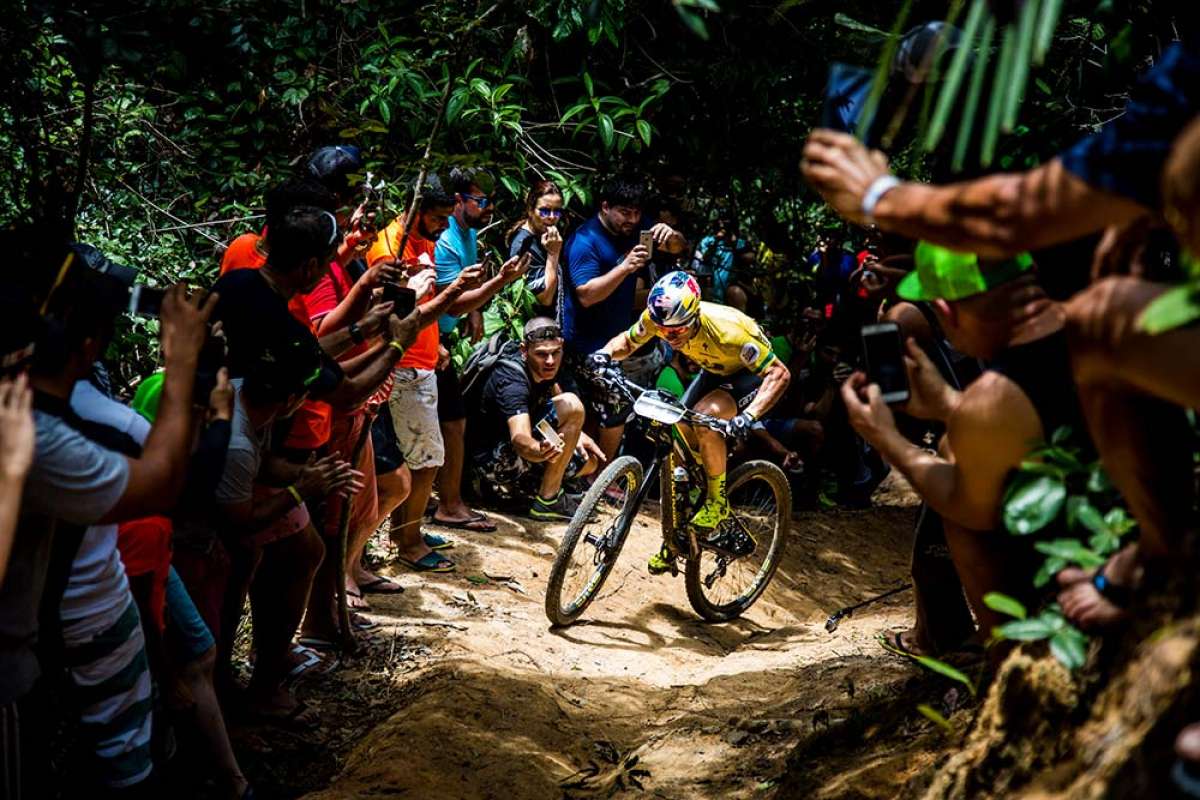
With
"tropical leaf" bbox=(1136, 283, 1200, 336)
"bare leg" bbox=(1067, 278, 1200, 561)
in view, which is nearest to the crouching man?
"bare leg" bbox=(1067, 278, 1200, 561)

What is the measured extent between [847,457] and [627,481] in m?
3.36

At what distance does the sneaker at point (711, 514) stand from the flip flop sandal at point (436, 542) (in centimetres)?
153

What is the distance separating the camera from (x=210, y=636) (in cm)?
391

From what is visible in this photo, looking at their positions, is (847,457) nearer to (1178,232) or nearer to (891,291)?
(891,291)

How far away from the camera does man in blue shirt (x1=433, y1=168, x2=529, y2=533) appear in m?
6.00

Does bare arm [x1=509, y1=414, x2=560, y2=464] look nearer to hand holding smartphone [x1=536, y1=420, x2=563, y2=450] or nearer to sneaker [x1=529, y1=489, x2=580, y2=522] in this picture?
hand holding smartphone [x1=536, y1=420, x2=563, y2=450]

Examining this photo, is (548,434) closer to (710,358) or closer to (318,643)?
(710,358)

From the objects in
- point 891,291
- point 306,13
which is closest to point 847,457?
point 891,291

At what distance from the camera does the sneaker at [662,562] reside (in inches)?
263

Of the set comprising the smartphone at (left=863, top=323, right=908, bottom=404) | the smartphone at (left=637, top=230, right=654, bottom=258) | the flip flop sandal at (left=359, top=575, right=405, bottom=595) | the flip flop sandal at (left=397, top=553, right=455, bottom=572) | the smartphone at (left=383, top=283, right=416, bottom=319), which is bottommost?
the flip flop sandal at (left=359, top=575, right=405, bottom=595)

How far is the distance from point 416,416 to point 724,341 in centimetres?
176

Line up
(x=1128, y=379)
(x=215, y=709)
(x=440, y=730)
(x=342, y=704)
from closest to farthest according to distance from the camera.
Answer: (x=1128, y=379) < (x=215, y=709) < (x=440, y=730) < (x=342, y=704)

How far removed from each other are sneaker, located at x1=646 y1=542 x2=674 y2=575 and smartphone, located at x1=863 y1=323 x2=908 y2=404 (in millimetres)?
3647

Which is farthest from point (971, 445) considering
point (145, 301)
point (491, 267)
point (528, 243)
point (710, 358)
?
point (491, 267)
